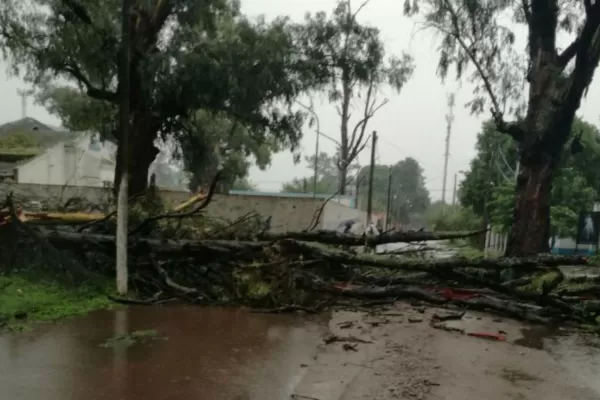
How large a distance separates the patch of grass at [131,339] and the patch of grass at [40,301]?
1220 millimetres

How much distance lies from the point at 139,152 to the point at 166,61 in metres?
2.50

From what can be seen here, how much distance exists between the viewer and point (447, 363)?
17.5 feet

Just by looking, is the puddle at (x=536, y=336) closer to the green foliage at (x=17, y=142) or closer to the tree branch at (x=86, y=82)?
the tree branch at (x=86, y=82)

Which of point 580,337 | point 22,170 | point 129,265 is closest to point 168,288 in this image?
point 129,265

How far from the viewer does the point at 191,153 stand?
16.1 m

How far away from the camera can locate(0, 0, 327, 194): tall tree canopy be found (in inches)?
450

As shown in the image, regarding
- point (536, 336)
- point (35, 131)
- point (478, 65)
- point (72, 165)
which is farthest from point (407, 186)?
point (536, 336)

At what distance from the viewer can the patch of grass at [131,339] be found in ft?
18.6

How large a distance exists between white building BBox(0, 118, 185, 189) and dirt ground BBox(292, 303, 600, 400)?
59.3ft

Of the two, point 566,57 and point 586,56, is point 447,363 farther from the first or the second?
point 566,57

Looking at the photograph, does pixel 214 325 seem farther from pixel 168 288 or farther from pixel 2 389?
pixel 2 389

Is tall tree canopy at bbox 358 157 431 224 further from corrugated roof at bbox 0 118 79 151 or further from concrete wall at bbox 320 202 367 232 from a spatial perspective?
concrete wall at bbox 320 202 367 232

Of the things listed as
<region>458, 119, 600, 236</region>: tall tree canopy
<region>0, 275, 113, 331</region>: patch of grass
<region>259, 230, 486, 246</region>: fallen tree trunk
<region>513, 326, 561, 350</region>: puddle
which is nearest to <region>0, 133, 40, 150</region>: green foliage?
<region>458, 119, 600, 236</region>: tall tree canopy

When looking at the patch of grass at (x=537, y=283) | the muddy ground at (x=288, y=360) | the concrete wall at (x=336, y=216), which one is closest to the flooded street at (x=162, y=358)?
the muddy ground at (x=288, y=360)
